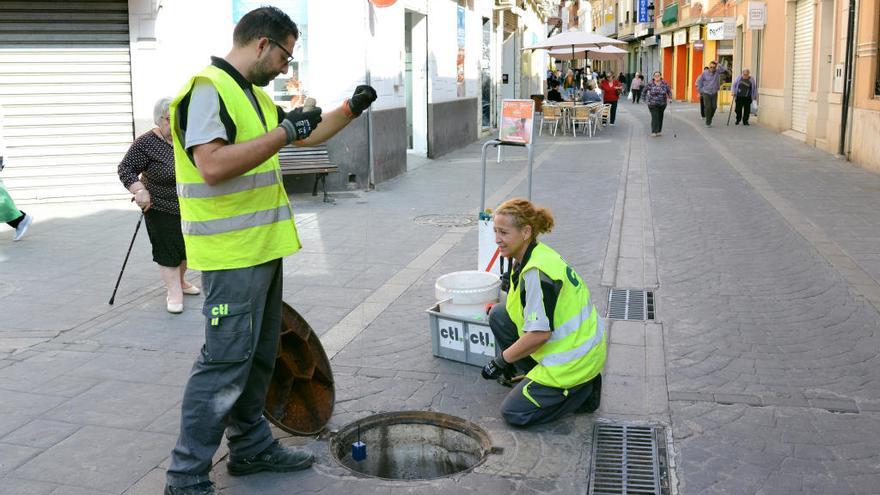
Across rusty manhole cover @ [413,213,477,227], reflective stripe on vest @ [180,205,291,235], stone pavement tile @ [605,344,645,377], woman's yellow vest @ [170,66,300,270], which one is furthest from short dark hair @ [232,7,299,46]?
rusty manhole cover @ [413,213,477,227]

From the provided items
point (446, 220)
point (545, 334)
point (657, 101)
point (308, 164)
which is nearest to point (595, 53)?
point (657, 101)

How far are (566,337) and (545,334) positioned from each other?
0.16 meters

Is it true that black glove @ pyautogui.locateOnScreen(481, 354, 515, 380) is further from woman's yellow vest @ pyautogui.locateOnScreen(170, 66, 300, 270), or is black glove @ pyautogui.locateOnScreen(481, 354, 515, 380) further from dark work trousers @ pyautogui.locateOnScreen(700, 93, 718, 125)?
dark work trousers @ pyautogui.locateOnScreen(700, 93, 718, 125)

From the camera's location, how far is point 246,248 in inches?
141

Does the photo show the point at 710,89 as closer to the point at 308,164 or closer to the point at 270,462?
the point at 308,164

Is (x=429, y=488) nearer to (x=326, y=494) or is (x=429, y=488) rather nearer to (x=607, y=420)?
(x=326, y=494)

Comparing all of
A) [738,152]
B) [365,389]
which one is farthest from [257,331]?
[738,152]

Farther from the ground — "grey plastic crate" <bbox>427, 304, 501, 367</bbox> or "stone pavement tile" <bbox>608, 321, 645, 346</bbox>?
"grey plastic crate" <bbox>427, 304, 501, 367</bbox>

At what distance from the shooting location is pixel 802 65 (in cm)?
2230

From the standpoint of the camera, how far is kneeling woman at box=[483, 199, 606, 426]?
443cm

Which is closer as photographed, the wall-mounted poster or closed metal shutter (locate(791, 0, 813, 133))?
the wall-mounted poster

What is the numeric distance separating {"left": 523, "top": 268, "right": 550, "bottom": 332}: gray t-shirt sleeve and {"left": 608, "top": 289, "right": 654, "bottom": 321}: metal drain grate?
2.25 meters

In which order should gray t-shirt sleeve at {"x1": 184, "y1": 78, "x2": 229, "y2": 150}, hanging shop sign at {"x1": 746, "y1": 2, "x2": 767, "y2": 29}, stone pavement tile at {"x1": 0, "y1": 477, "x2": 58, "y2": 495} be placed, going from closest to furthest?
gray t-shirt sleeve at {"x1": 184, "y1": 78, "x2": 229, "y2": 150} → stone pavement tile at {"x1": 0, "y1": 477, "x2": 58, "y2": 495} → hanging shop sign at {"x1": 746, "y1": 2, "x2": 767, "y2": 29}

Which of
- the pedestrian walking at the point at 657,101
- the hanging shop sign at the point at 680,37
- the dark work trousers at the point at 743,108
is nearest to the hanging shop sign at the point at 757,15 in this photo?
the dark work trousers at the point at 743,108
